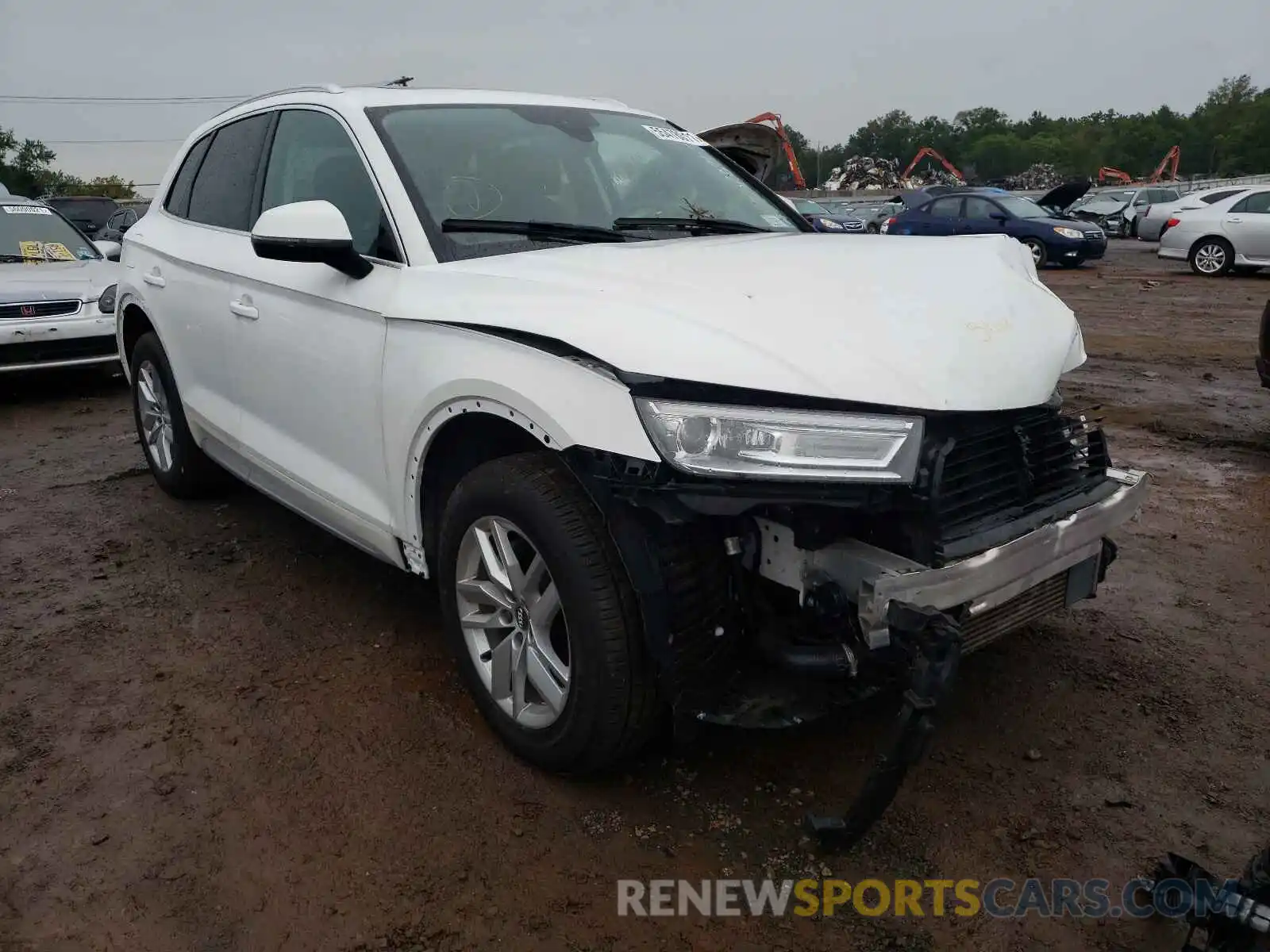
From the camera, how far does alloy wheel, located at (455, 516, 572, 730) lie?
2.57 meters

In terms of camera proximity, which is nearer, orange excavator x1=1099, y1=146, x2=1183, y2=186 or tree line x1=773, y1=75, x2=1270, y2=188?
orange excavator x1=1099, y1=146, x2=1183, y2=186

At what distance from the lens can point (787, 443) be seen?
213cm

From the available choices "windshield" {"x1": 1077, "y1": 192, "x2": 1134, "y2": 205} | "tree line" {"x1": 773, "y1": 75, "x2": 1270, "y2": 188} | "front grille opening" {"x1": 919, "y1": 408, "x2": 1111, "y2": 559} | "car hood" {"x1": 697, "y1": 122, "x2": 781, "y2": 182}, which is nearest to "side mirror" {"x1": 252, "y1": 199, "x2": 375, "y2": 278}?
"front grille opening" {"x1": 919, "y1": 408, "x2": 1111, "y2": 559}

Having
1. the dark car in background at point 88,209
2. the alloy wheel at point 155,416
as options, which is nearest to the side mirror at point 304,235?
the alloy wheel at point 155,416

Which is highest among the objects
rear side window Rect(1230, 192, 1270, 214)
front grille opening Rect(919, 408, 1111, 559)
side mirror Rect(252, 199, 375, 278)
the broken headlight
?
rear side window Rect(1230, 192, 1270, 214)

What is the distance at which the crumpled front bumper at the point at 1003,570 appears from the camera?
2105 mm

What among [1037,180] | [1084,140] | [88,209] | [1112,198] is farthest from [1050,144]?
[88,209]

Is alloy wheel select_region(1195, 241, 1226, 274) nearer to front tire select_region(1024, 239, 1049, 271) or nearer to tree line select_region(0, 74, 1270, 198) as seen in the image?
front tire select_region(1024, 239, 1049, 271)

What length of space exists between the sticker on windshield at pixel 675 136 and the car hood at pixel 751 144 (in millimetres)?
1289

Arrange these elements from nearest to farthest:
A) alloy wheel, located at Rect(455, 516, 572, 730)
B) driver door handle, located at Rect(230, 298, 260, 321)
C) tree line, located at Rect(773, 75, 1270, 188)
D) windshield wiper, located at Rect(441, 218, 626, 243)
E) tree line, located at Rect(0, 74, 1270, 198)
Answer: alloy wheel, located at Rect(455, 516, 572, 730), windshield wiper, located at Rect(441, 218, 626, 243), driver door handle, located at Rect(230, 298, 260, 321), tree line, located at Rect(0, 74, 1270, 198), tree line, located at Rect(773, 75, 1270, 188)

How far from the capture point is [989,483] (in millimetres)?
2398

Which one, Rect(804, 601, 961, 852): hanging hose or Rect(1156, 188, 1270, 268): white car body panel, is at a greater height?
Rect(1156, 188, 1270, 268): white car body panel

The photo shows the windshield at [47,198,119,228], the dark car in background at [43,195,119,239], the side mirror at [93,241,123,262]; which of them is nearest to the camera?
the side mirror at [93,241,123,262]

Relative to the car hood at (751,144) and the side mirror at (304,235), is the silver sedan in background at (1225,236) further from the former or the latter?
the side mirror at (304,235)
